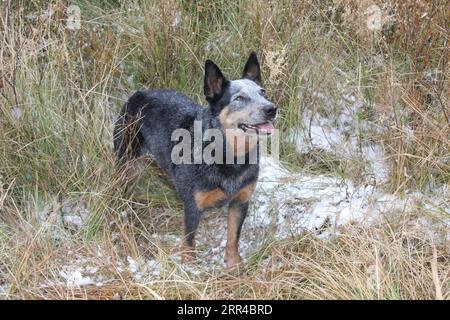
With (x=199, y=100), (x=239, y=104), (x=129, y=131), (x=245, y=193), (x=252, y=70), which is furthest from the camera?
(x=199, y=100)

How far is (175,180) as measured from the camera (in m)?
4.39

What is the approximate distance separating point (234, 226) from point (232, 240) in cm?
9

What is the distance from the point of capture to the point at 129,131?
4664mm

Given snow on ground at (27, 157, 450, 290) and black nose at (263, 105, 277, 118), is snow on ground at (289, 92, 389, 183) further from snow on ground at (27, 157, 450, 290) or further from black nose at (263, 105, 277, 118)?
black nose at (263, 105, 277, 118)

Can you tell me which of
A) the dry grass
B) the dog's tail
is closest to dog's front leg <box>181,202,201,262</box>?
the dry grass

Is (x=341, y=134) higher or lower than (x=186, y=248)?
higher

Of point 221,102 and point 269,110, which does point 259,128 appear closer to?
point 269,110

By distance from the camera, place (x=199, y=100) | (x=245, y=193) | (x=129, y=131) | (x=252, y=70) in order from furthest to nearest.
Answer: (x=199, y=100)
(x=129, y=131)
(x=252, y=70)
(x=245, y=193)

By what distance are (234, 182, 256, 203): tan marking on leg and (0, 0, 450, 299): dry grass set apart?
37 centimetres

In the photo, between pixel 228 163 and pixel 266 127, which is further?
pixel 228 163

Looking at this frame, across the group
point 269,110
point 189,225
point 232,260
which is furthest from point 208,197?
point 269,110

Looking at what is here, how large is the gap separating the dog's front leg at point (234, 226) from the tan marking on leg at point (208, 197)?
12cm

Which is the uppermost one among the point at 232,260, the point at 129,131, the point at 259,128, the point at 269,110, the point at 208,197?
the point at 269,110

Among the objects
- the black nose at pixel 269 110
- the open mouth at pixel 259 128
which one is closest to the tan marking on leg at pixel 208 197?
the open mouth at pixel 259 128
